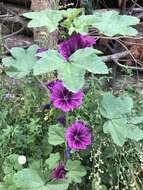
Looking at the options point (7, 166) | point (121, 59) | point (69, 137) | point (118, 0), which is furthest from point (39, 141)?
point (118, 0)

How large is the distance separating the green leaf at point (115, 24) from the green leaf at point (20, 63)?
310 millimetres

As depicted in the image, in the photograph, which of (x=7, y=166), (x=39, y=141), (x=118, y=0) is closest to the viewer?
(x=7, y=166)

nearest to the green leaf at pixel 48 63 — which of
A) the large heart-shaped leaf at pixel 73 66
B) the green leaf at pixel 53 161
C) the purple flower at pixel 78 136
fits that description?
the large heart-shaped leaf at pixel 73 66

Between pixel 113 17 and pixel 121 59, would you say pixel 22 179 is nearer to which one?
pixel 113 17

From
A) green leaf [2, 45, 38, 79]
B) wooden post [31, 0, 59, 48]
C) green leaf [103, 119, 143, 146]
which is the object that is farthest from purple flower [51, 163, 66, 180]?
wooden post [31, 0, 59, 48]

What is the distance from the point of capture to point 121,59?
3.23m

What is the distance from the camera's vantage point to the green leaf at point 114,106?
5.18ft

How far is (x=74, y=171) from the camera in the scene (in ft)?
5.17

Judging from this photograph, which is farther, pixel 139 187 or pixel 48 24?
pixel 139 187

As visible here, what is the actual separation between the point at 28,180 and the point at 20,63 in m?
0.43

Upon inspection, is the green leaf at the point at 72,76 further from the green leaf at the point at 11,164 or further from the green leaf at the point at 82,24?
the green leaf at the point at 11,164

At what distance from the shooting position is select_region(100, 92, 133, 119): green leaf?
5.18 ft

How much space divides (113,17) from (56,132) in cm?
44

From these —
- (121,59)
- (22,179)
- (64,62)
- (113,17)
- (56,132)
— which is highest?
(113,17)
